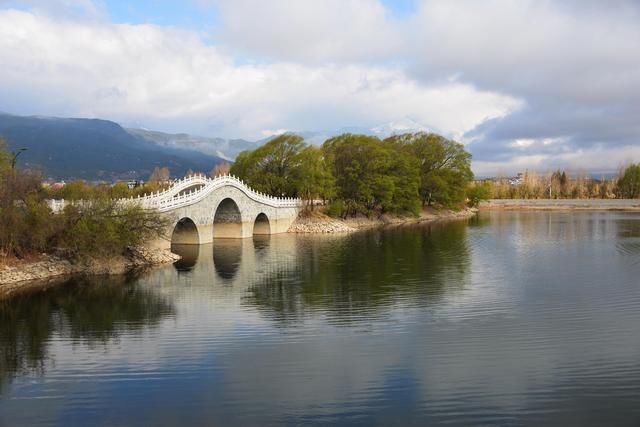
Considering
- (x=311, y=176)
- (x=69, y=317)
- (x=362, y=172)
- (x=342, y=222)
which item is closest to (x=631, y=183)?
(x=362, y=172)

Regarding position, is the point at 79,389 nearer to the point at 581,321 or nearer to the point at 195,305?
the point at 195,305

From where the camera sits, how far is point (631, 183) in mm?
112438

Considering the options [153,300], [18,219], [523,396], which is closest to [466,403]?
[523,396]

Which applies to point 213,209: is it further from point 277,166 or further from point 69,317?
point 69,317

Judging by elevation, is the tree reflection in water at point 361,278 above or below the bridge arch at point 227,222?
below

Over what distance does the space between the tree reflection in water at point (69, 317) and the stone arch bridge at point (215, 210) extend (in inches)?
318

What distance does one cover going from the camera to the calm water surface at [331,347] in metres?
11.5

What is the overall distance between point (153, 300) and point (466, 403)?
14.1m

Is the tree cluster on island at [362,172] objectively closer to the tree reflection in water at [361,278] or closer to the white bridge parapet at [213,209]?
the white bridge parapet at [213,209]

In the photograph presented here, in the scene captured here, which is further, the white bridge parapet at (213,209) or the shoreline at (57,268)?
the white bridge parapet at (213,209)

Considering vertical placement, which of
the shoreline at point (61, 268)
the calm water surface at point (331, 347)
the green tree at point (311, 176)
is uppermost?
the green tree at point (311, 176)

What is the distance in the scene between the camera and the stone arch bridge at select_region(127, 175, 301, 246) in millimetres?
35781

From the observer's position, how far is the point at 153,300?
2217 centimetres

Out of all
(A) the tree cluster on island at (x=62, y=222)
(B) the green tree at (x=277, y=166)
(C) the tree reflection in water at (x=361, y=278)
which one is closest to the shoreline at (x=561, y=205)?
(B) the green tree at (x=277, y=166)
